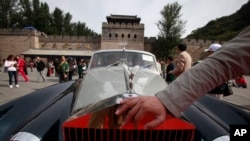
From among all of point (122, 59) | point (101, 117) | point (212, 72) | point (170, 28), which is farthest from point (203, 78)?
point (170, 28)

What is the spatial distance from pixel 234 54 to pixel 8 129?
7.52 ft

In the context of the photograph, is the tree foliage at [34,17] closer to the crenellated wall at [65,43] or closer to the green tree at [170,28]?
the crenellated wall at [65,43]

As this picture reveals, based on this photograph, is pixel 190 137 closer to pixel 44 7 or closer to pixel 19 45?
pixel 19 45

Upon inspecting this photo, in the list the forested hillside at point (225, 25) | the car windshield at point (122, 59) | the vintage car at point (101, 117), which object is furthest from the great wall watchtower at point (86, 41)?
the vintage car at point (101, 117)

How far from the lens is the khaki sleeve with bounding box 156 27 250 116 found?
1.16 meters

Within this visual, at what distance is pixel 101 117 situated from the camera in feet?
5.35

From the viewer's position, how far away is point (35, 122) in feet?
7.47

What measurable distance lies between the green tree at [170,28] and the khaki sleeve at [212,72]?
46.7 meters

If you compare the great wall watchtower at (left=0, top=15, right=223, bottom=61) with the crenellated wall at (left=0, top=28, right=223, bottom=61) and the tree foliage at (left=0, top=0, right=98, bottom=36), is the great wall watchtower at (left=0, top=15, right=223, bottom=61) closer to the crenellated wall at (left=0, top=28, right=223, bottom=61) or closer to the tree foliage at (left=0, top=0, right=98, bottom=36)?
the crenellated wall at (left=0, top=28, right=223, bottom=61)

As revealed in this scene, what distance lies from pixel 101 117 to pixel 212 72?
76 centimetres

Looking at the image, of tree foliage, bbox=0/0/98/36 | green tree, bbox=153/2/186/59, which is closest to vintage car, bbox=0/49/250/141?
green tree, bbox=153/2/186/59

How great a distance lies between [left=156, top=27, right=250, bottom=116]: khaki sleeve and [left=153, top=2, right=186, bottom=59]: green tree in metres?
46.7

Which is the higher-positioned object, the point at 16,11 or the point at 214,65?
the point at 16,11

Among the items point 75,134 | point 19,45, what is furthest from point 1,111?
point 19,45
